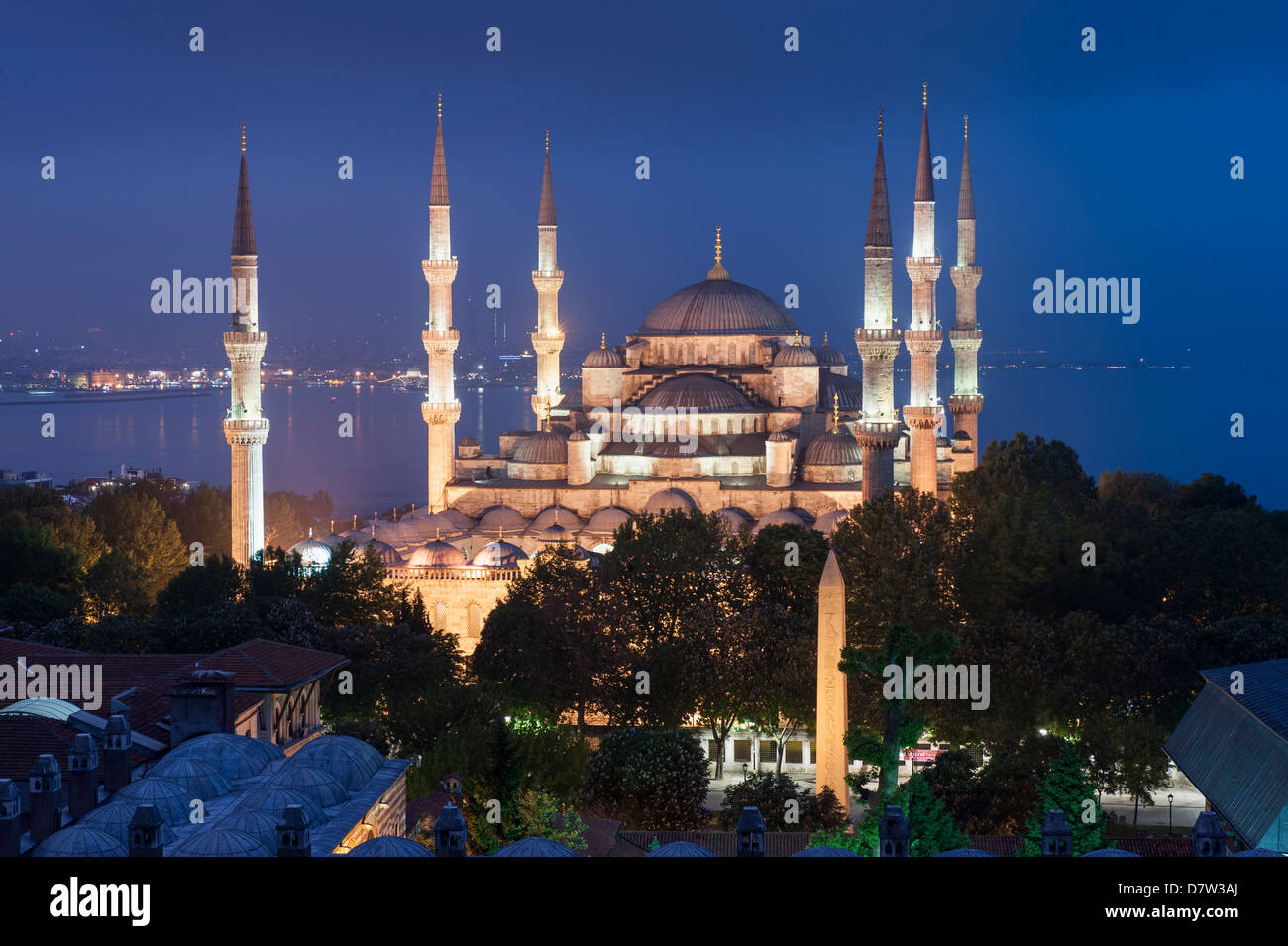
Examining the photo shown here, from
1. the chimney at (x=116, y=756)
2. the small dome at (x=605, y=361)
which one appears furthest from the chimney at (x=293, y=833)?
the small dome at (x=605, y=361)

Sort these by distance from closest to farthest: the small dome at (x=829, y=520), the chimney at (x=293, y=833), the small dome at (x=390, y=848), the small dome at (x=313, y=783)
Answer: the small dome at (x=390, y=848) < the chimney at (x=293, y=833) < the small dome at (x=313, y=783) < the small dome at (x=829, y=520)

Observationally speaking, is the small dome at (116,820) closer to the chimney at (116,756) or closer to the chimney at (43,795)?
Result: the chimney at (43,795)

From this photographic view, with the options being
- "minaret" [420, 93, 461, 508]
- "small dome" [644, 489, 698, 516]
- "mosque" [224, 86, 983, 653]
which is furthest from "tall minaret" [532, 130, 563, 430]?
"small dome" [644, 489, 698, 516]

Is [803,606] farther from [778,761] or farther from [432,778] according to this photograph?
[432,778]

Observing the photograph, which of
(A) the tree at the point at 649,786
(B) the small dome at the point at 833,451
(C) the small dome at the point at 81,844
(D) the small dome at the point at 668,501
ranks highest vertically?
(B) the small dome at the point at 833,451
